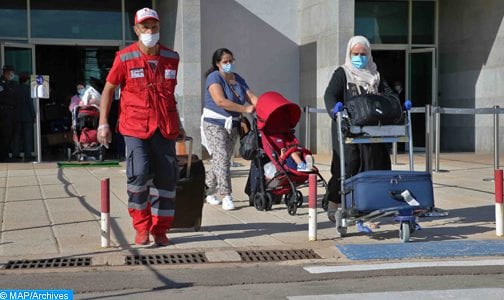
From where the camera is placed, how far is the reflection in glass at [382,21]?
17.8 m

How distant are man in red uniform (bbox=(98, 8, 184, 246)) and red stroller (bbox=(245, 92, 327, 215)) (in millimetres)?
1965

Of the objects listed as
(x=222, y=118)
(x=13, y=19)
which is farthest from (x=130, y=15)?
(x=222, y=118)

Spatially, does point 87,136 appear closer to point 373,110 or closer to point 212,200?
point 212,200

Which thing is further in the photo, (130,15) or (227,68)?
(130,15)

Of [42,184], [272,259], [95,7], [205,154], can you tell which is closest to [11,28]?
[95,7]

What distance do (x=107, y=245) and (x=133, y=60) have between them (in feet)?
5.85

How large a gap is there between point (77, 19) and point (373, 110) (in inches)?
461

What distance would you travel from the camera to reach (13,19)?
1653 cm

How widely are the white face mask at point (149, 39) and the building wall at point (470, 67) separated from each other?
12.1m

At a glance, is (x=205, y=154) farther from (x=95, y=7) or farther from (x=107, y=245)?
(x=107, y=245)

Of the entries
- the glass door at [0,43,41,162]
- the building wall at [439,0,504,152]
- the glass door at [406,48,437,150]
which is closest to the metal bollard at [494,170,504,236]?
the building wall at [439,0,504,152]

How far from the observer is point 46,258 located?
251 inches

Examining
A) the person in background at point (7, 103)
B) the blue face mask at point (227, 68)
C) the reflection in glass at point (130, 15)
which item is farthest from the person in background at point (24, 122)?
the blue face mask at point (227, 68)

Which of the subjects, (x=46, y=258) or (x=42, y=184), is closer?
(x=46, y=258)
